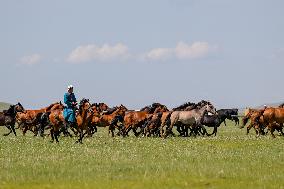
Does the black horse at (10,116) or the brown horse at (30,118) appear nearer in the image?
the brown horse at (30,118)

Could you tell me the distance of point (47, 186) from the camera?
51.4 feet

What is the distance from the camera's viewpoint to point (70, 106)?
98.7 ft

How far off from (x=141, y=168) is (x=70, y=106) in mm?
12255

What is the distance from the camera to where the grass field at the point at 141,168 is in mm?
15906

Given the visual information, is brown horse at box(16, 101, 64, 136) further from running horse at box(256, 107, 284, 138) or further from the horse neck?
running horse at box(256, 107, 284, 138)

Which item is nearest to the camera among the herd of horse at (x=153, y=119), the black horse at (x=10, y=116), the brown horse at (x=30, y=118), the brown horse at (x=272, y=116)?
the brown horse at (x=272, y=116)

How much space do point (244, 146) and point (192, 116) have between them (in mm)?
10831

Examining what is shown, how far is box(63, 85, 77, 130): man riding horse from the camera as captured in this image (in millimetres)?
29719

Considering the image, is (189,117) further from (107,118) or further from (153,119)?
(107,118)

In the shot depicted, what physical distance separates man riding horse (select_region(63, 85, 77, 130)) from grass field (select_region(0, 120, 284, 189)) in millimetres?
4870

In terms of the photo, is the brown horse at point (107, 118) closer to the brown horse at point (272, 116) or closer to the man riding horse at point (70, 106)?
the brown horse at point (272, 116)

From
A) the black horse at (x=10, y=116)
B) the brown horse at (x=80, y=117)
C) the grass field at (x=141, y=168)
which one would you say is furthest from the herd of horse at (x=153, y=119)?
the grass field at (x=141, y=168)

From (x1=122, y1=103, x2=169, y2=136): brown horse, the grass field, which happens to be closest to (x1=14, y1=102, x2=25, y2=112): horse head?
(x1=122, y1=103, x2=169, y2=136): brown horse

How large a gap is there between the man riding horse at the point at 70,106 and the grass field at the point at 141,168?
4.87m
